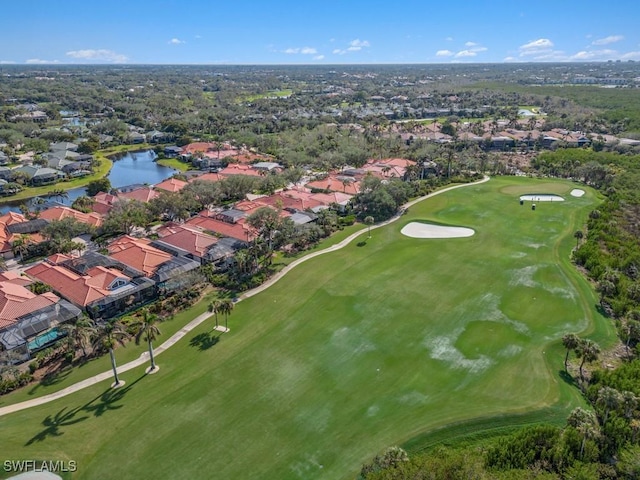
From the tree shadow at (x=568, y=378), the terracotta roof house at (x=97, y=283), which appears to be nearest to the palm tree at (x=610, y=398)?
the tree shadow at (x=568, y=378)

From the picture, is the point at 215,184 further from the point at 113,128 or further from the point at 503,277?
the point at 113,128

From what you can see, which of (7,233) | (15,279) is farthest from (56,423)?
(7,233)

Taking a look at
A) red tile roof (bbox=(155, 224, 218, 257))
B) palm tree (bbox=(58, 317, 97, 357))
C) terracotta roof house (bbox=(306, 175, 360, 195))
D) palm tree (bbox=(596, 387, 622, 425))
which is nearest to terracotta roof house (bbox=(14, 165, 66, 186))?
red tile roof (bbox=(155, 224, 218, 257))

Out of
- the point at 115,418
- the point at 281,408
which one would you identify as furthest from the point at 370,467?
the point at 115,418

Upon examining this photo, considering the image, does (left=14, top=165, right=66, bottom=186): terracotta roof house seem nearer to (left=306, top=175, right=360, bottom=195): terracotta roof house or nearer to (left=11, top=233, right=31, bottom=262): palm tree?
(left=11, top=233, right=31, bottom=262): palm tree

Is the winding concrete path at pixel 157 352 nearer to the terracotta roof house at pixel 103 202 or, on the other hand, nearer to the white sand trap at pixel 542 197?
the terracotta roof house at pixel 103 202

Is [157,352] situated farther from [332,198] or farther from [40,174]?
[40,174]

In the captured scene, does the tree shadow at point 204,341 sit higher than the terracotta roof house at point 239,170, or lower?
lower
